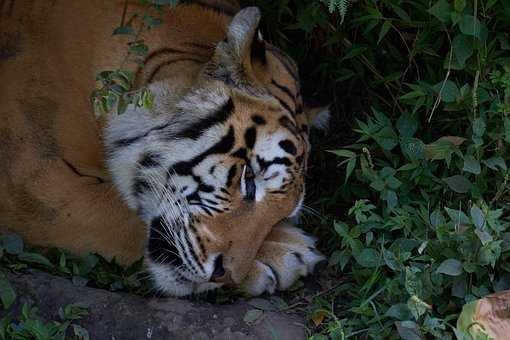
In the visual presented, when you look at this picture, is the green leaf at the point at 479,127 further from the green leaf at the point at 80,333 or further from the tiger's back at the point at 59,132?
the green leaf at the point at 80,333

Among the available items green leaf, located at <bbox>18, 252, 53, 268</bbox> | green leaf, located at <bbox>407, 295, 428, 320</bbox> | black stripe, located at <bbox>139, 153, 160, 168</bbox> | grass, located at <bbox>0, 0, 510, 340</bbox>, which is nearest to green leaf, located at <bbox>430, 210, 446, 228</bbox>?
grass, located at <bbox>0, 0, 510, 340</bbox>

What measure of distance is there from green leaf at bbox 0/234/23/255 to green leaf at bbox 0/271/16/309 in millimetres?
181

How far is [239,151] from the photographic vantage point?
105 inches

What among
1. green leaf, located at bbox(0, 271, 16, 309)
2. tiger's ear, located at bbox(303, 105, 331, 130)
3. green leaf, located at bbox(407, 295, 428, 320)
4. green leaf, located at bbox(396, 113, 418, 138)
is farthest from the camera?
tiger's ear, located at bbox(303, 105, 331, 130)

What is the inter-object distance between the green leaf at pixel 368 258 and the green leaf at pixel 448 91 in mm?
532

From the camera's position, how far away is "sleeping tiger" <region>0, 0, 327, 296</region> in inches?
104

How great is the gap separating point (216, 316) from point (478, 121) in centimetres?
96

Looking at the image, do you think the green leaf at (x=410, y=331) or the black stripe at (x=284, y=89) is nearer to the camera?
the green leaf at (x=410, y=331)

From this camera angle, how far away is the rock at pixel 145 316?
251 centimetres

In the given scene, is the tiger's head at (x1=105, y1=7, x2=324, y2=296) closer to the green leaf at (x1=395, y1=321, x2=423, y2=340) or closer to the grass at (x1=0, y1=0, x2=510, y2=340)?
the grass at (x1=0, y1=0, x2=510, y2=340)

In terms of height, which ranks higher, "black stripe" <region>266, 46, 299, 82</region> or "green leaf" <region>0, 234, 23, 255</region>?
"black stripe" <region>266, 46, 299, 82</region>

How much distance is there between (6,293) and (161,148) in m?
0.63

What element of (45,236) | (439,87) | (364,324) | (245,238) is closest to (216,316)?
(245,238)

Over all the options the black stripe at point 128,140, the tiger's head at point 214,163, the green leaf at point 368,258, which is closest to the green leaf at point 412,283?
the green leaf at point 368,258
